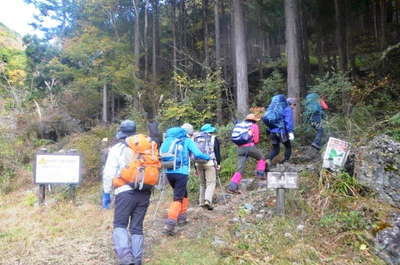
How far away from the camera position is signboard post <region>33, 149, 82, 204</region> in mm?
8203

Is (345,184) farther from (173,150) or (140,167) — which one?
(140,167)

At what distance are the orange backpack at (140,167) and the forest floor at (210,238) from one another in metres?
1.16

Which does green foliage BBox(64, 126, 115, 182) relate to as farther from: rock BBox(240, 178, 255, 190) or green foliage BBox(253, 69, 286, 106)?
green foliage BBox(253, 69, 286, 106)

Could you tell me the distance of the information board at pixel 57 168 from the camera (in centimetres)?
820

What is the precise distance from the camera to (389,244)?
15.9 feet

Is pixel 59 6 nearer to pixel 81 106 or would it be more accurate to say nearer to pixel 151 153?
pixel 81 106

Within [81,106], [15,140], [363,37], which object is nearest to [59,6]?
[81,106]

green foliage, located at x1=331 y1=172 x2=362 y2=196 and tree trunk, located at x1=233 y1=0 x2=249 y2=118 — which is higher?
tree trunk, located at x1=233 y1=0 x2=249 y2=118

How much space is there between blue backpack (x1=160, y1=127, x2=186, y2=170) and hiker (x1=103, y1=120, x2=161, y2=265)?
86 cm

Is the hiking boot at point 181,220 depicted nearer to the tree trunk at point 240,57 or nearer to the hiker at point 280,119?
the hiker at point 280,119

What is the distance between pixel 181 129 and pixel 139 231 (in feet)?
6.56

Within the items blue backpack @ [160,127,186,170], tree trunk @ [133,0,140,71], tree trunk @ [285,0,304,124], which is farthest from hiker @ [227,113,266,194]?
tree trunk @ [133,0,140,71]

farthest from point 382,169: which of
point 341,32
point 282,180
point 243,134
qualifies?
point 341,32

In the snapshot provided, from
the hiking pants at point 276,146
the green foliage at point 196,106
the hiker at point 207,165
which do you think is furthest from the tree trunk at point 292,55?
the hiker at point 207,165
